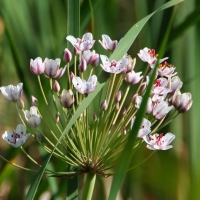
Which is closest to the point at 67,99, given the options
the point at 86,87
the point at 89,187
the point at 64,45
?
the point at 86,87

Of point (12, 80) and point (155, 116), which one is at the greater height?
point (12, 80)

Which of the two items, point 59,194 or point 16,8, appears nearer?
point 59,194

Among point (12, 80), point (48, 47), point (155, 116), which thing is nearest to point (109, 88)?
point (155, 116)

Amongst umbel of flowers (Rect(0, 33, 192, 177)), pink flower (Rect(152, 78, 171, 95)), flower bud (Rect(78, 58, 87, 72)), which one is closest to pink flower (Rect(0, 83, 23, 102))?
umbel of flowers (Rect(0, 33, 192, 177))

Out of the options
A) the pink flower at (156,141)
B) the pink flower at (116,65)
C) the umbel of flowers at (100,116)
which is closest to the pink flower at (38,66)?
the umbel of flowers at (100,116)

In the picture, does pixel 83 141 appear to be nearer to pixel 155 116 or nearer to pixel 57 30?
pixel 155 116

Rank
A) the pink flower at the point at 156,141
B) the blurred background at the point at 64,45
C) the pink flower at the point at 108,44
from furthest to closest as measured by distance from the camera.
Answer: the blurred background at the point at 64,45
the pink flower at the point at 108,44
the pink flower at the point at 156,141

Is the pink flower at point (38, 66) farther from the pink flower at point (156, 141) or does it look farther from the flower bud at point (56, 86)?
the pink flower at point (156, 141)

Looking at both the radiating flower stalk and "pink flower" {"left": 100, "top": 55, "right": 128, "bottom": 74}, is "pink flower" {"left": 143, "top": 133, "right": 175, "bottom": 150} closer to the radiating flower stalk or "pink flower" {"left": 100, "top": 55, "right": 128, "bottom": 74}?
the radiating flower stalk

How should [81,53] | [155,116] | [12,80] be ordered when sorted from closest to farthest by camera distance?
[155,116] < [81,53] < [12,80]

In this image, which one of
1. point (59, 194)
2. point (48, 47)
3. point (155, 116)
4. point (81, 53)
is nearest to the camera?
point (155, 116)

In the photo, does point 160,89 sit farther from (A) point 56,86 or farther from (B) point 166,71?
(A) point 56,86
